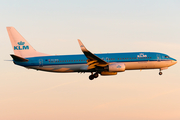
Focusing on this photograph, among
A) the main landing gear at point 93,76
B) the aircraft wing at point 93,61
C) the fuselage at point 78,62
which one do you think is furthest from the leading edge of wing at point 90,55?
the main landing gear at point 93,76

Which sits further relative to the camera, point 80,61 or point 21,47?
point 21,47

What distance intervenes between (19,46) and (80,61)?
11933 millimetres

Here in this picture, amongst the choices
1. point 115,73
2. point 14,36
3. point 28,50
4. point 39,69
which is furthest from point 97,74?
point 14,36

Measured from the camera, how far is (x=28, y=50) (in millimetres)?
48719

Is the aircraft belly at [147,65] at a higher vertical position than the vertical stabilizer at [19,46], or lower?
lower

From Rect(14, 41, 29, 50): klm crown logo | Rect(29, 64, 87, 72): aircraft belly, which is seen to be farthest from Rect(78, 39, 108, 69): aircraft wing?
Rect(14, 41, 29, 50): klm crown logo

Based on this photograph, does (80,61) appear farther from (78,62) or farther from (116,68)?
(116,68)

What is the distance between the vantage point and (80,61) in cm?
4681

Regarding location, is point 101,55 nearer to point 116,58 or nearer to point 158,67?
point 116,58

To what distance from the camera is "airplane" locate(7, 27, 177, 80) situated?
46500mm

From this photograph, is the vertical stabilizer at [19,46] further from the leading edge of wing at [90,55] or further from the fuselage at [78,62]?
the leading edge of wing at [90,55]

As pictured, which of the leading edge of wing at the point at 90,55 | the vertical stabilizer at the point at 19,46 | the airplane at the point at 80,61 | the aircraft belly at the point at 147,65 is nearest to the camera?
the leading edge of wing at the point at 90,55

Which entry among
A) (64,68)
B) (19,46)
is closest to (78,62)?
(64,68)

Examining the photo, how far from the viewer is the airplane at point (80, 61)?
46500mm
